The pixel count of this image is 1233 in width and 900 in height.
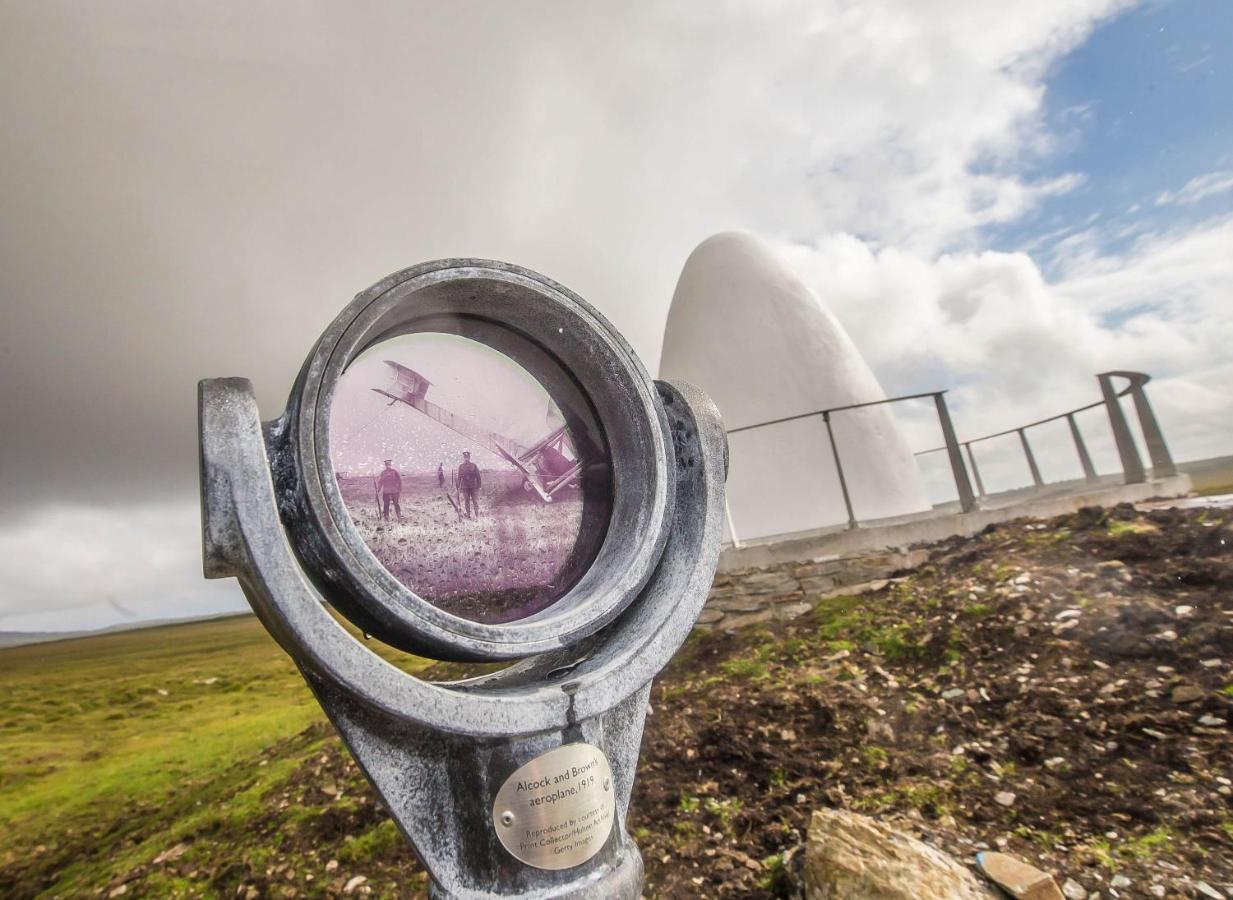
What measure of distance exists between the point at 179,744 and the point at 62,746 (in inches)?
23.2

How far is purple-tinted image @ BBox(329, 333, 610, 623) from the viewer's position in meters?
1.67

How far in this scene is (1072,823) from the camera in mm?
2193

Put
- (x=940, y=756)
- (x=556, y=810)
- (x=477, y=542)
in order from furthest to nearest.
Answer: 1. (x=940, y=756)
2. (x=477, y=542)
3. (x=556, y=810)

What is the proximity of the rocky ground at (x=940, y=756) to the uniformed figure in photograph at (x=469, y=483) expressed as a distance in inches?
66.2

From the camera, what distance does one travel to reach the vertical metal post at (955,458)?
18.0 ft

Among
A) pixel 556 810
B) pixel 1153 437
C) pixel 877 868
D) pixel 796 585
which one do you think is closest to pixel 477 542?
pixel 556 810

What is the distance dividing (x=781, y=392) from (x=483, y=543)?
7166 mm

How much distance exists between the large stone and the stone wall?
295 cm

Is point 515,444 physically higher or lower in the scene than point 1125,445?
higher

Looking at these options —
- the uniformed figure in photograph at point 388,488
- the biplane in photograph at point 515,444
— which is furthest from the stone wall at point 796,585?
the uniformed figure in photograph at point 388,488

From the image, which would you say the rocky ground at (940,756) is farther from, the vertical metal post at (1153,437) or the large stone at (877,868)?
the vertical metal post at (1153,437)

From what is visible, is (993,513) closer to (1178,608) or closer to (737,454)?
(1178,608)

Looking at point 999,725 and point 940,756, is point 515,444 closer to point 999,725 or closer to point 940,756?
point 940,756

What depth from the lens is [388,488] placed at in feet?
5.51
